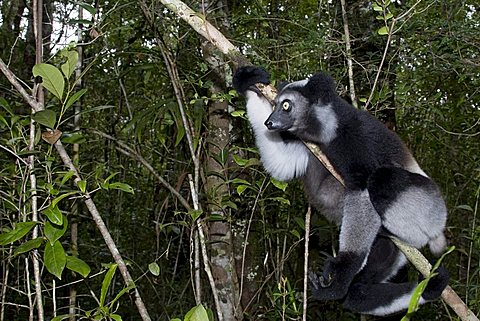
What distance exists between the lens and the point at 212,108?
Answer: 4.05 metres

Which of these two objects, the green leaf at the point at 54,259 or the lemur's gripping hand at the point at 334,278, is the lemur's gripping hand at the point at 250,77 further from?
the green leaf at the point at 54,259

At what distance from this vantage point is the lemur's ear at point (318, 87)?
321 cm

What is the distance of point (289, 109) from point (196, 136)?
20.4 inches

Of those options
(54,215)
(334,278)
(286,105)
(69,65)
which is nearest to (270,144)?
(286,105)

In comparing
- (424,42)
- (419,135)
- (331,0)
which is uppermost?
(331,0)

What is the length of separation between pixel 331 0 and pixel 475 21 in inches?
79.1

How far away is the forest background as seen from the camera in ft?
7.61

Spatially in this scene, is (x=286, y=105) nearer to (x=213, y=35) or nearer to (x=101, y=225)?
(x=213, y=35)

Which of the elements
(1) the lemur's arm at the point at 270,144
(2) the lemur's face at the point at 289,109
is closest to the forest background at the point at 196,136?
(1) the lemur's arm at the point at 270,144

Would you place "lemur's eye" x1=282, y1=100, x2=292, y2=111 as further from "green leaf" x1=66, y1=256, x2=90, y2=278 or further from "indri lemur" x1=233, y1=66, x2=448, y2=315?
"green leaf" x1=66, y1=256, x2=90, y2=278

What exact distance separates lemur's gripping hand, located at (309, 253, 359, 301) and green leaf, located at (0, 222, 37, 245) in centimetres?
149

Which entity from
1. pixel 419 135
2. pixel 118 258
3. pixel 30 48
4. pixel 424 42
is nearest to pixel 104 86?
pixel 30 48

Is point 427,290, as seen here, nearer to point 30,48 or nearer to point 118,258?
point 118,258

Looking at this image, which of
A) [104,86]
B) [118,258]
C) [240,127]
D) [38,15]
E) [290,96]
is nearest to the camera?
[118,258]
